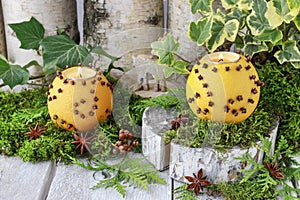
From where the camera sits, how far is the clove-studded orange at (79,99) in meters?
0.97

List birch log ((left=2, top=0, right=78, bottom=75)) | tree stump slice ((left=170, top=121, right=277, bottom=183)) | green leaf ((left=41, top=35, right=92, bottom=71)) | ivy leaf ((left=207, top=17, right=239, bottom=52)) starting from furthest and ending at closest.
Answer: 1. birch log ((left=2, top=0, right=78, bottom=75))
2. green leaf ((left=41, top=35, right=92, bottom=71))
3. ivy leaf ((left=207, top=17, right=239, bottom=52))
4. tree stump slice ((left=170, top=121, right=277, bottom=183))

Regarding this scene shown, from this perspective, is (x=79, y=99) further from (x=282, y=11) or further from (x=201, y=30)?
(x=282, y=11)

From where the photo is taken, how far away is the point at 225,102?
2.93ft

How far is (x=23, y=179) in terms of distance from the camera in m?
0.94

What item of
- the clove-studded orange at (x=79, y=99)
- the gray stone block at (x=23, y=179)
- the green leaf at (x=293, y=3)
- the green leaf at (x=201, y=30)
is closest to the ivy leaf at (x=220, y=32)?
the green leaf at (x=201, y=30)

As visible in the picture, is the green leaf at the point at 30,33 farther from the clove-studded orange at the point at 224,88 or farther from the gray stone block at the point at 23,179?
the clove-studded orange at the point at 224,88

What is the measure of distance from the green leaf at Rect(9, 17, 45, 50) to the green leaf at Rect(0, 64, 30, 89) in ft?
0.18

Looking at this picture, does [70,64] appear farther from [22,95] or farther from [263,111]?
[263,111]

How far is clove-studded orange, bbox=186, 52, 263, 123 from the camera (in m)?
0.89

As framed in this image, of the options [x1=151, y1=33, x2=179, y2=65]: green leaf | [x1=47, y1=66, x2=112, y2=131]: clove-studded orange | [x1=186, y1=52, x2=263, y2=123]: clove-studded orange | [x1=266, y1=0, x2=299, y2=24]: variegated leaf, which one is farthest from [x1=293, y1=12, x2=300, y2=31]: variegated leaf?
[x1=47, y1=66, x2=112, y2=131]: clove-studded orange

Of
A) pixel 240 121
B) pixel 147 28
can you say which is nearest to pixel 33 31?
pixel 147 28

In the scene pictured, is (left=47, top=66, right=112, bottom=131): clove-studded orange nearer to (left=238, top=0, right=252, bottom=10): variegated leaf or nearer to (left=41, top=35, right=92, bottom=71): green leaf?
(left=41, top=35, right=92, bottom=71): green leaf

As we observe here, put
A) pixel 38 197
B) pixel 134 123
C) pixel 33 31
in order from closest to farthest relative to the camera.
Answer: pixel 38 197 → pixel 134 123 → pixel 33 31

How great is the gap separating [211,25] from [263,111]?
0.20 metres
